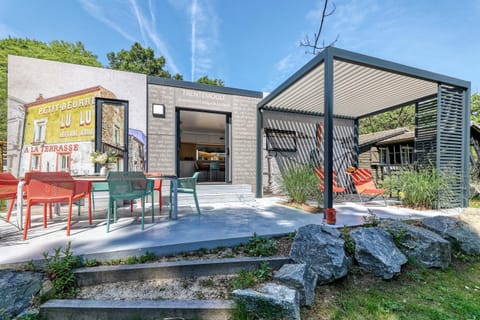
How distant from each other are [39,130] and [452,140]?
9.24 metres

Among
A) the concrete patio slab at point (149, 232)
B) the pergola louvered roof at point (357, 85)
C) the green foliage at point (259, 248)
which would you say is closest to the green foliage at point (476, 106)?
the pergola louvered roof at point (357, 85)

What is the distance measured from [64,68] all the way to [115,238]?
14.2 ft

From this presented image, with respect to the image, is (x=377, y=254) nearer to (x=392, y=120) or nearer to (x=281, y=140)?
(x=281, y=140)

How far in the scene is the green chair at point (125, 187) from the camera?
2.69 m

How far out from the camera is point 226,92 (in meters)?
6.05

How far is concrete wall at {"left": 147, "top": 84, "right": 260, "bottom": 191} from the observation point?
5332mm

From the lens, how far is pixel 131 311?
1.51 metres

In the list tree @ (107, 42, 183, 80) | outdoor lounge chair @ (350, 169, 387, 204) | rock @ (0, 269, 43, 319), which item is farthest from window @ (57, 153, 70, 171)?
tree @ (107, 42, 183, 80)

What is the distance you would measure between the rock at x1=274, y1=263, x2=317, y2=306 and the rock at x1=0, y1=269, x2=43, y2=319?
1.95 metres

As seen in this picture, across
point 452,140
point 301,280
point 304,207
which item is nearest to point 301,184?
point 304,207

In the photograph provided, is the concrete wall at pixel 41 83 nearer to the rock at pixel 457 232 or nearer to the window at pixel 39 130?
the window at pixel 39 130

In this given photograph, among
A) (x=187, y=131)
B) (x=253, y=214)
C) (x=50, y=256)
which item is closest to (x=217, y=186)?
(x=253, y=214)

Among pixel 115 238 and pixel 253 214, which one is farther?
pixel 253 214

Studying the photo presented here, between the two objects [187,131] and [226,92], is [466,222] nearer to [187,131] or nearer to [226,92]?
[226,92]
